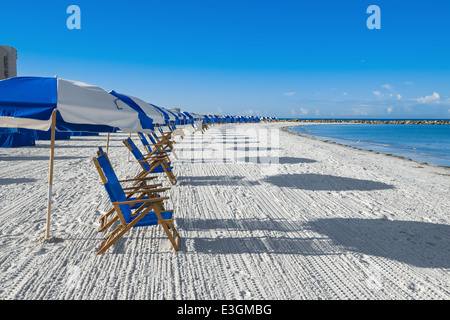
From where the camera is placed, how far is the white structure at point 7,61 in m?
44.5

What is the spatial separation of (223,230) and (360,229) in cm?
184

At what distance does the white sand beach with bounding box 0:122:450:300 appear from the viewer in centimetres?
267

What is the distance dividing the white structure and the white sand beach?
49.0 meters

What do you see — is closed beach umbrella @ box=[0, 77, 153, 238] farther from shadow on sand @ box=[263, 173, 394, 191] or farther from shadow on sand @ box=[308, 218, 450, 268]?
shadow on sand @ box=[263, 173, 394, 191]

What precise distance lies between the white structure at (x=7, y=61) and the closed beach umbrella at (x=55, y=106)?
51.7m

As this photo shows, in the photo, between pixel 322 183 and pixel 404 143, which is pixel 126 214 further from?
pixel 404 143

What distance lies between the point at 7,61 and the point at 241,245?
5590 centimetres

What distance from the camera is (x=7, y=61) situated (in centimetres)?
4597

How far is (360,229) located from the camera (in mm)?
4109

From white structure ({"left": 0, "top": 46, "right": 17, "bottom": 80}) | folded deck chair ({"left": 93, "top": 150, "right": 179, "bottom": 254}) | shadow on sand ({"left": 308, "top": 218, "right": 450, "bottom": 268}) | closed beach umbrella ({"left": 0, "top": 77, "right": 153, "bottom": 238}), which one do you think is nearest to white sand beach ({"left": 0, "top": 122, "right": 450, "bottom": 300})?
shadow on sand ({"left": 308, "top": 218, "right": 450, "bottom": 268})

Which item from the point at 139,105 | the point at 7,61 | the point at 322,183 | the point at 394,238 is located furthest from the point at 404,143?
the point at 7,61

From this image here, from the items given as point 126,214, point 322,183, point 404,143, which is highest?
point 404,143

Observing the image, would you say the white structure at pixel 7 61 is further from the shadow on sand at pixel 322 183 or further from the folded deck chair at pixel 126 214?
the folded deck chair at pixel 126 214

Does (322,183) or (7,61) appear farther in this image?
(7,61)
